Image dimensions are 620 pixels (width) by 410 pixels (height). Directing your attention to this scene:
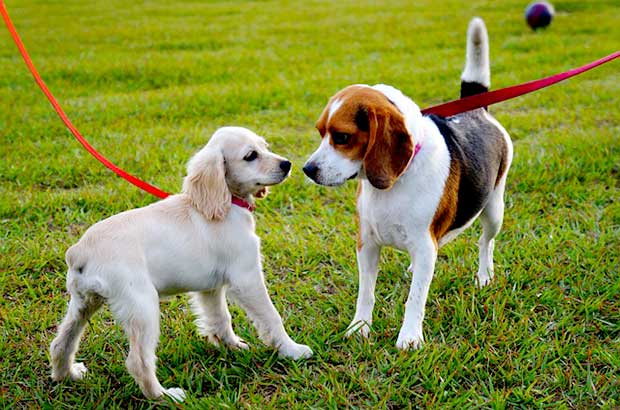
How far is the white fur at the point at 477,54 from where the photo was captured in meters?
3.96

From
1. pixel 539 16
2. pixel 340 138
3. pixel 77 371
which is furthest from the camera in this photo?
pixel 539 16

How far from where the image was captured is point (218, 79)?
9.52 meters

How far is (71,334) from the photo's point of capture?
10.2 feet

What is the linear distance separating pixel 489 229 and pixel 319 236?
1309mm


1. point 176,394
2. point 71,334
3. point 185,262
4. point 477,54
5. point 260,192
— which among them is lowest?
point 176,394

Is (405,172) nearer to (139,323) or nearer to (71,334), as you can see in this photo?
(139,323)

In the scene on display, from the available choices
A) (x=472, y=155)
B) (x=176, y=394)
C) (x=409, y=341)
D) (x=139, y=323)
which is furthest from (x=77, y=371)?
(x=472, y=155)

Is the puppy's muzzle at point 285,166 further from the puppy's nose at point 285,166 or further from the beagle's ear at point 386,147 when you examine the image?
the beagle's ear at point 386,147

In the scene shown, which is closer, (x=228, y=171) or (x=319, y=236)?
(x=228, y=171)

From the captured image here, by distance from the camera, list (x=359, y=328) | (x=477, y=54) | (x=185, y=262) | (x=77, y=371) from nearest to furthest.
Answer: (x=185, y=262) → (x=77, y=371) → (x=359, y=328) → (x=477, y=54)

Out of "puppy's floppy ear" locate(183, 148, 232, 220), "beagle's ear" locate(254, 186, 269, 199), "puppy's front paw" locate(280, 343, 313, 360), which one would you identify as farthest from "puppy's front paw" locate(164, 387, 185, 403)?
"beagle's ear" locate(254, 186, 269, 199)

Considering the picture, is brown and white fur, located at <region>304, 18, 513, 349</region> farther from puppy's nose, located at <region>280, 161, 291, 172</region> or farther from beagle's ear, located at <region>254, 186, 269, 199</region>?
beagle's ear, located at <region>254, 186, 269, 199</region>

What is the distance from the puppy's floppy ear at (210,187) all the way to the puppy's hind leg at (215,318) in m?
0.52

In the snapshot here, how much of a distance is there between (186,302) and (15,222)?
183 cm
